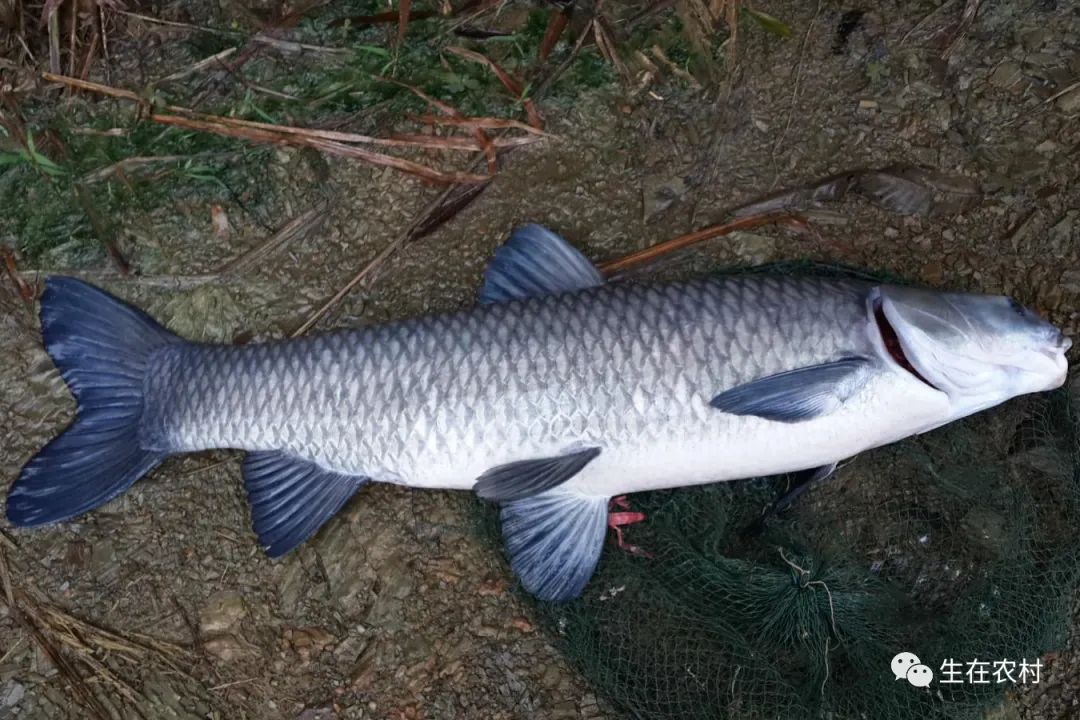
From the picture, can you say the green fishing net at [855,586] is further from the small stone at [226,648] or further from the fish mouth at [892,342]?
the small stone at [226,648]

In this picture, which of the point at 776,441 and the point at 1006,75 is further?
the point at 1006,75

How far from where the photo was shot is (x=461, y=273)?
244 centimetres

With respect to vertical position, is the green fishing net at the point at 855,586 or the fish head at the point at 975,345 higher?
the fish head at the point at 975,345

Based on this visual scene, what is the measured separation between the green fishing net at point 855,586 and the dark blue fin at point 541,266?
60cm

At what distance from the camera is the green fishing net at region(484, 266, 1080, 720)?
2.04 metres

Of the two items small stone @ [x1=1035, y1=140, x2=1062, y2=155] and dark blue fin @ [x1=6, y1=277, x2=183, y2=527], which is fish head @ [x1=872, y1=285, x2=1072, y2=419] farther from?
dark blue fin @ [x1=6, y1=277, x2=183, y2=527]

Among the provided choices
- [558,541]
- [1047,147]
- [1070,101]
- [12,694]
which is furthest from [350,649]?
[1070,101]

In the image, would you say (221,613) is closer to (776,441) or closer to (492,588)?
(492,588)

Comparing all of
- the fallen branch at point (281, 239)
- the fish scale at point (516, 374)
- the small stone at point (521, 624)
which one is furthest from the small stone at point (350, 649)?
the fallen branch at point (281, 239)

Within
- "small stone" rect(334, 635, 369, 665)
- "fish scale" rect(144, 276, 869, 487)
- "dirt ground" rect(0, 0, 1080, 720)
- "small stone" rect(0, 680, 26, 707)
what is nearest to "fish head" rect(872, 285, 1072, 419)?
"fish scale" rect(144, 276, 869, 487)

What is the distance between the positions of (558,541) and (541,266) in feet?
2.34

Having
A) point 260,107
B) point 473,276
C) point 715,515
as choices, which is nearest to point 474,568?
point 715,515

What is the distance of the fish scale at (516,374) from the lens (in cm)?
195

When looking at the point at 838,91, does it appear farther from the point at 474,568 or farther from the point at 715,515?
the point at 474,568
